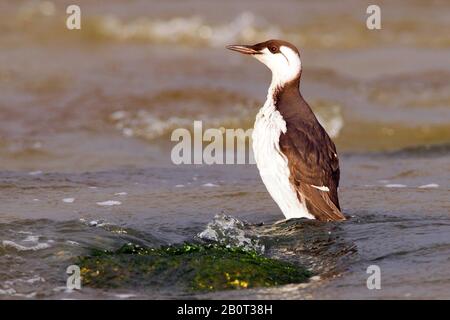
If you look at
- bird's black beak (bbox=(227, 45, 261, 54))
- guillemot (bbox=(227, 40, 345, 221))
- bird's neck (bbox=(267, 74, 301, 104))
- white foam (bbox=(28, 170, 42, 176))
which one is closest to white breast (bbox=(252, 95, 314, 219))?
guillemot (bbox=(227, 40, 345, 221))

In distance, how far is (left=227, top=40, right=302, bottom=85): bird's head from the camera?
9.73 metres

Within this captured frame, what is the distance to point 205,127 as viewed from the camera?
1506cm

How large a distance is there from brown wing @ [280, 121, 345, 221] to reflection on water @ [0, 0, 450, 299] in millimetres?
253

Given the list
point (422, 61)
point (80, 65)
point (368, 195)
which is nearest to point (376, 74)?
point (422, 61)

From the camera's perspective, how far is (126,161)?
12.9 metres

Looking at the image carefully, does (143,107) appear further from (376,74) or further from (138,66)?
(376,74)

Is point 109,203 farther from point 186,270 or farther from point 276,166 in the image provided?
point 186,270

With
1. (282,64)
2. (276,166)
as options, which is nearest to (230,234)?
(276,166)

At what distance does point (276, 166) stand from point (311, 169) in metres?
0.30

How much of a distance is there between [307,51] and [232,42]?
5.24 feet

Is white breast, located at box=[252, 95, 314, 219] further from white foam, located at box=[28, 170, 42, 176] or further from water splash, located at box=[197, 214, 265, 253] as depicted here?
white foam, located at box=[28, 170, 42, 176]

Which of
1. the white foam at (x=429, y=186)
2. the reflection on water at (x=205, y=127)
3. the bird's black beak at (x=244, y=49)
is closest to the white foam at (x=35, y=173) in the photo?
the reflection on water at (x=205, y=127)

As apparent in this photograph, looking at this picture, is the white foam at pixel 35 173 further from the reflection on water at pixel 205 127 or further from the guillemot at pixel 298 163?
the guillemot at pixel 298 163

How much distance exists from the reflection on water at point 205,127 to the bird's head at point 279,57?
126 centimetres
